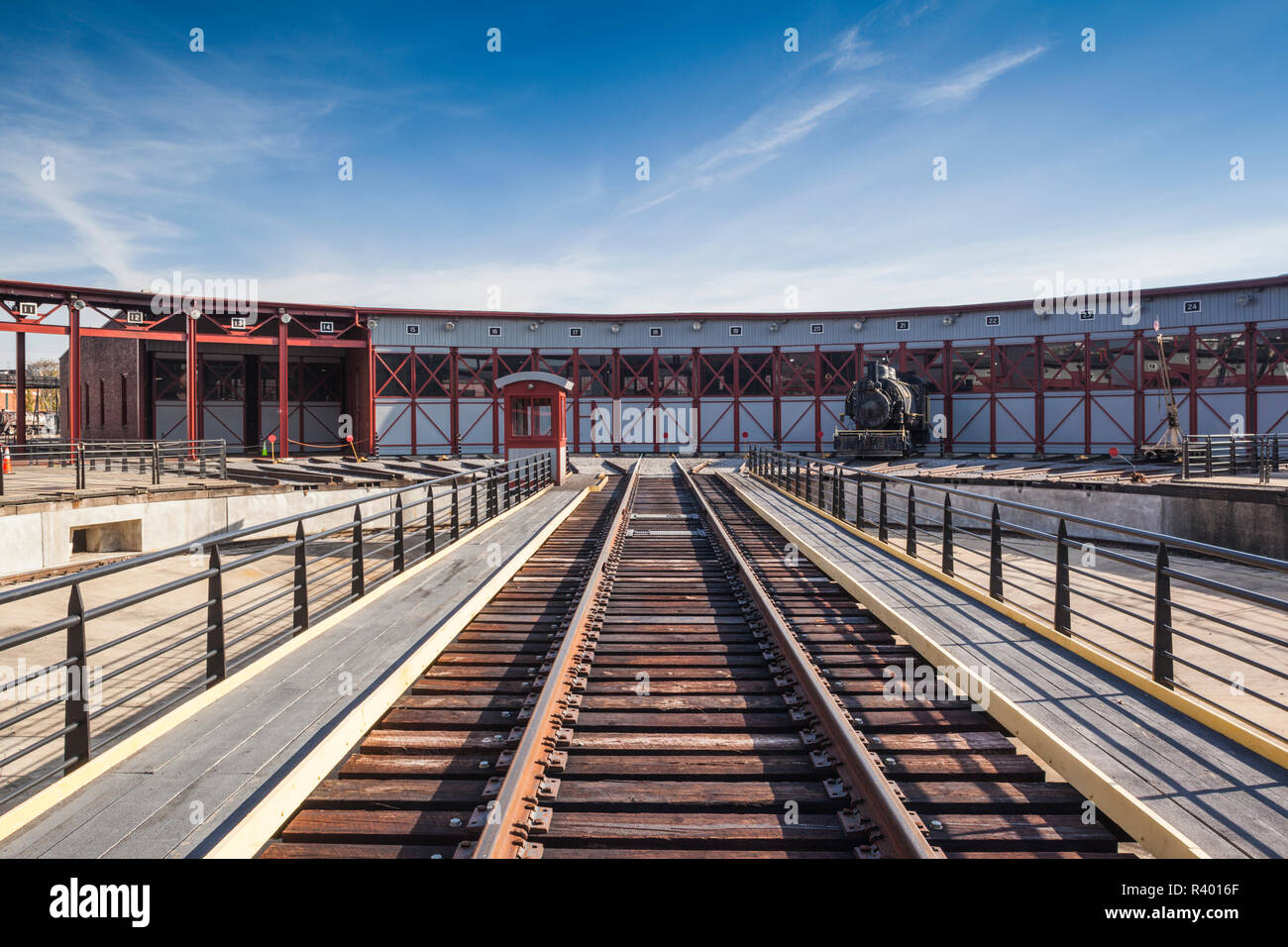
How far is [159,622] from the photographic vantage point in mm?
4125

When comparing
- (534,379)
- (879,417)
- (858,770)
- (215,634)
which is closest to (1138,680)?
(858,770)

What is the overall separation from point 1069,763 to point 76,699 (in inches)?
229

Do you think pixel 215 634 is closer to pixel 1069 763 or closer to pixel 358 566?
pixel 358 566

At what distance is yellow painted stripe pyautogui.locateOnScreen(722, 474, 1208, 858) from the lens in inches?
141

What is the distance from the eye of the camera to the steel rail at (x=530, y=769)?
362cm

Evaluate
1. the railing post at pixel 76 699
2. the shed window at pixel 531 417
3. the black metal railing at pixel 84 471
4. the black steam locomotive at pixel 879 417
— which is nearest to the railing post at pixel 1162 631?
the railing post at pixel 76 699

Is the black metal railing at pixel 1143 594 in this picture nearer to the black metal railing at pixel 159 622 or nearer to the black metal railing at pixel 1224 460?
the black metal railing at pixel 1224 460

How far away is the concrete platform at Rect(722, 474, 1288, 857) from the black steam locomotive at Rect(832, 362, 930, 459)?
26.1 meters

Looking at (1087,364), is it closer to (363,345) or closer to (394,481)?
(394,481)

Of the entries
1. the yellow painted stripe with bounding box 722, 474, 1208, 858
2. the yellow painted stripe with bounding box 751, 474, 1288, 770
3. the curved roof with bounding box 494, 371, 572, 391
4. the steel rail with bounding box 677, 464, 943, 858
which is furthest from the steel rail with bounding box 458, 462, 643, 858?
the curved roof with bounding box 494, 371, 572, 391

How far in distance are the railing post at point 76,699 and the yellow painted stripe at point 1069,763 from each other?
566 cm

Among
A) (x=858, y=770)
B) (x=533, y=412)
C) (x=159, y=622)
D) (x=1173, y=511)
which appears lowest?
(x=858, y=770)
